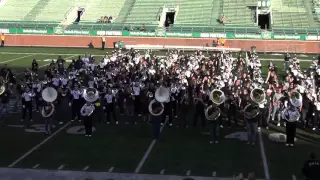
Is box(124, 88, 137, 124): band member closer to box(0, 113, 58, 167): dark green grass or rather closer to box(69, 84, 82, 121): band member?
box(69, 84, 82, 121): band member

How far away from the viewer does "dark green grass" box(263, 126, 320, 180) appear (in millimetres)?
12156

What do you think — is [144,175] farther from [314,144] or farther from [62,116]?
[62,116]

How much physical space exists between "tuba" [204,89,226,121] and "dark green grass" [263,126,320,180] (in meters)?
1.85

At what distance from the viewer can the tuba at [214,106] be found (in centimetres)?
1455

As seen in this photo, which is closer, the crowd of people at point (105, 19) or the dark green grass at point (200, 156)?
the dark green grass at point (200, 156)

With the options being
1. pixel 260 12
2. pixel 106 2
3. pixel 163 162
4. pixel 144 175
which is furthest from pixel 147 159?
pixel 106 2

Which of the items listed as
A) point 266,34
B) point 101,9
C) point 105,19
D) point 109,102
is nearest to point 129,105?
point 109,102

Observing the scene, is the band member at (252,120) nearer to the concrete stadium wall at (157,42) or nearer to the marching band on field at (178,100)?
the marching band on field at (178,100)

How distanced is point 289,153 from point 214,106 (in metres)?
2.66

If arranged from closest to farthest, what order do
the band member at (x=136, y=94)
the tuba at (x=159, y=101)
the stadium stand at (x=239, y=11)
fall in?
the tuba at (x=159, y=101)
the band member at (x=136, y=94)
the stadium stand at (x=239, y=11)

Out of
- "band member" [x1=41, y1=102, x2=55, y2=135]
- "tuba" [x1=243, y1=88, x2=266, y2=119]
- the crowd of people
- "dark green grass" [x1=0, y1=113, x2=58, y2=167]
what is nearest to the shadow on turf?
"tuba" [x1=243, y1=88, x2=266, y2=119]

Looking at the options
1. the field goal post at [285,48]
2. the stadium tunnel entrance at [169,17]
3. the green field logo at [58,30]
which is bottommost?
the field goal post at [285,48]

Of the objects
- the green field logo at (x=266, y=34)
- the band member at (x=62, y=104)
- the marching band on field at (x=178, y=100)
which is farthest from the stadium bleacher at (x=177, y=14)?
the band member at (x=62, y=104)

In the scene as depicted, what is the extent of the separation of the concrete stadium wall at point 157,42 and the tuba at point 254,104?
28.1 m
